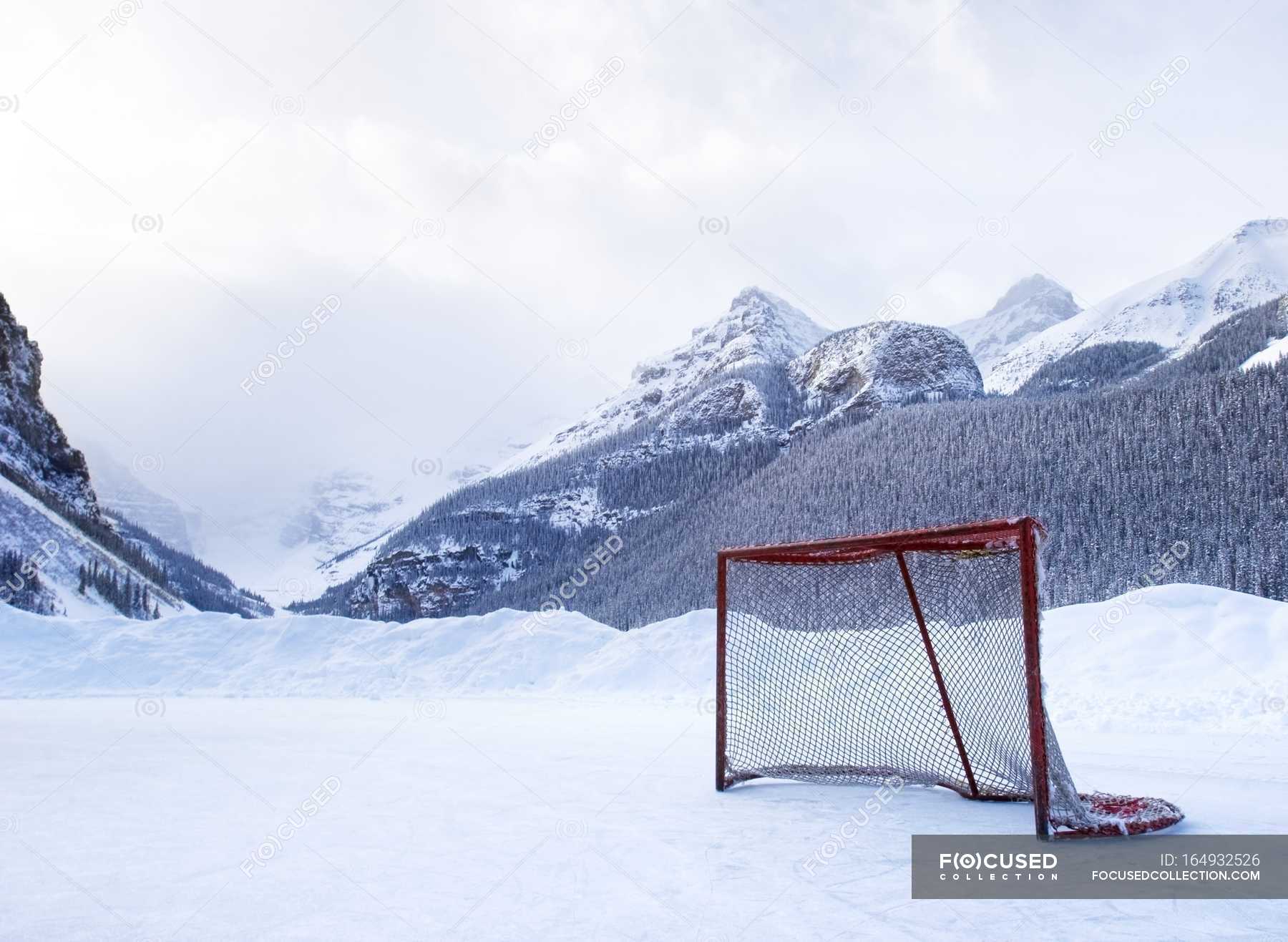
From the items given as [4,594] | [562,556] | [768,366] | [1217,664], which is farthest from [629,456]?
[1217,664]

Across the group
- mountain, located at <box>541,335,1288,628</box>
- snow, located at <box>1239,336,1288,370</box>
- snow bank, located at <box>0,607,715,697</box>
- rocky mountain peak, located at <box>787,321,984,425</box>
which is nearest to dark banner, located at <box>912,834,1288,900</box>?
snow bank, located at <box>0,607,715,697</box>

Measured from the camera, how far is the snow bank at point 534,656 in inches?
396

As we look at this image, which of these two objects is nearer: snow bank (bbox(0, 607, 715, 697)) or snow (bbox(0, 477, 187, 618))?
snow bank (bbox(0, 607, 715, 697))

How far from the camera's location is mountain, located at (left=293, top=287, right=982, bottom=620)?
359 feet

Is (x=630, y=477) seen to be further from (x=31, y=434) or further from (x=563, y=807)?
(x=563, y=807)

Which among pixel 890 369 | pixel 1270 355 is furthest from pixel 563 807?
pixel 890 369

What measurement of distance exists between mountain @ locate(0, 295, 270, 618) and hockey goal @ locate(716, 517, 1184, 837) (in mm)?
44502

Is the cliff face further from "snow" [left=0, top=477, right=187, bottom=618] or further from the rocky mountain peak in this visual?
the rocky mountain peak

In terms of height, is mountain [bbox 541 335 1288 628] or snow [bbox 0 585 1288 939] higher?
mountain [bbox 541 335 1288 628]

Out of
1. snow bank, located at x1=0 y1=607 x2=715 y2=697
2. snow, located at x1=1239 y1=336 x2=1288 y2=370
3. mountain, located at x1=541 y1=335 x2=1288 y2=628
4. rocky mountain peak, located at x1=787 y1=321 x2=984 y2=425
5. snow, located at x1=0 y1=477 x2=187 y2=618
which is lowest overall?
snow bank, located at x1=0 y1=607 x2=715 y2=697

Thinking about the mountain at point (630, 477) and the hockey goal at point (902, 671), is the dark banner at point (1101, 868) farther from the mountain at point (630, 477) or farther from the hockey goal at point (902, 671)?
the mountain at point (630, 477)

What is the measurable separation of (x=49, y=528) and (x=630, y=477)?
83.3m

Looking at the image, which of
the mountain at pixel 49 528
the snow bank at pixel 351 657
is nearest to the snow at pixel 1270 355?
the snow bank at pixel 351 657

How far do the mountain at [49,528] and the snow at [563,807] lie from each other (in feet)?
125
